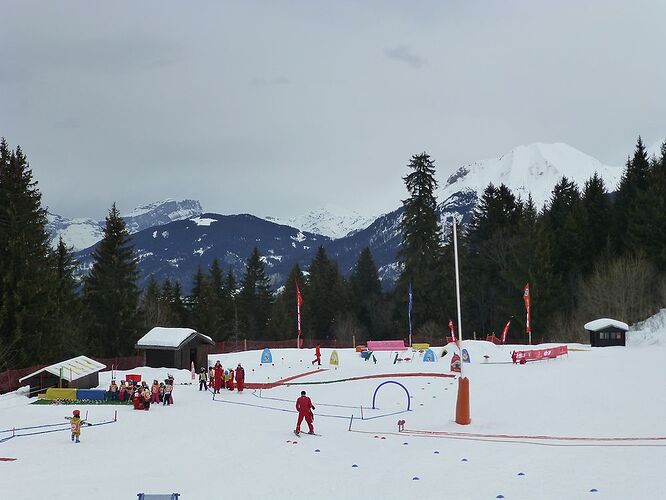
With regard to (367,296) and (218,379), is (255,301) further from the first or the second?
(218,379)

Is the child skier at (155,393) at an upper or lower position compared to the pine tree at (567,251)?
lower

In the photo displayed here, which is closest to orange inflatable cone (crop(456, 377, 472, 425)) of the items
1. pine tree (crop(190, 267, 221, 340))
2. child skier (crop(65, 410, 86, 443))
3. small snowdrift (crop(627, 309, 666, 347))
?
child skier (crop(65, 410, 86, 443))

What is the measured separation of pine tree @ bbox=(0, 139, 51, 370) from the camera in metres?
40.7

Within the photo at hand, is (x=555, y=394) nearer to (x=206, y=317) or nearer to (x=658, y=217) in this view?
(x=658, y=217)

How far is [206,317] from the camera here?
8606cm

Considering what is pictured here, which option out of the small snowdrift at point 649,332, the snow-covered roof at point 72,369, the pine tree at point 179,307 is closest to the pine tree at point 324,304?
the pine tree at point 179,307

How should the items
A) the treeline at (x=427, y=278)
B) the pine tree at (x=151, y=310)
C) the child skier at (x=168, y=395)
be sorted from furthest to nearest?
1. the pine tree at (x=151, y=310)
2. the treeline at (x=427, y=278)
3. the child skier at (x=168, y=395)

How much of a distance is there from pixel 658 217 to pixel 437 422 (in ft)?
163

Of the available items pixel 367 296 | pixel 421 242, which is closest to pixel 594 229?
pixel 421 242

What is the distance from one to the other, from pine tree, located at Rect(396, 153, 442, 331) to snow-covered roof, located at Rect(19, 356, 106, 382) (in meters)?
40.0

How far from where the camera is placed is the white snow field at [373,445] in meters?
13.0

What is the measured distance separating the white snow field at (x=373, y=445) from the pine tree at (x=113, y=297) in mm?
28455

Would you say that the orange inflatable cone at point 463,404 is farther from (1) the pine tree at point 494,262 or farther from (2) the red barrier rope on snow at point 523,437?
(1) the pine tree at point 494,262

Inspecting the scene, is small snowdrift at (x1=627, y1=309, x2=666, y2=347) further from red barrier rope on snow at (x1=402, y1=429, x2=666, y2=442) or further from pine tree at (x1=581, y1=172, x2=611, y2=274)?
red barrier rope on snow at (x1=402, y1=429, x2=666, y2=442)
